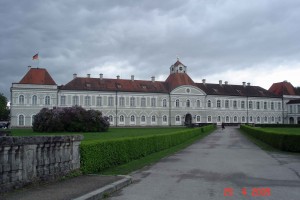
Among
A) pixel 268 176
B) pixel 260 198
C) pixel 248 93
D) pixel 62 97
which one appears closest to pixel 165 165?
pixel 268 176

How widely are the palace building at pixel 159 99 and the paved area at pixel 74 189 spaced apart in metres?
61.6

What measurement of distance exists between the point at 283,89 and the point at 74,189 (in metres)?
95.2

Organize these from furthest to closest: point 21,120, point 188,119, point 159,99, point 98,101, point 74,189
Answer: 1. point 188,119
2. point 159,99
3. point 98,101
4. point 21,120
5. point 74,189

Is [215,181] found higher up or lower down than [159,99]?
lower down

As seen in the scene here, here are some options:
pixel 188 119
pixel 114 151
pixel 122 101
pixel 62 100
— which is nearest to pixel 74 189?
pixel 114 151

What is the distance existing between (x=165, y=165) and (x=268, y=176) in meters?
4.27

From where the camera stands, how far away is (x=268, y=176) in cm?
1133

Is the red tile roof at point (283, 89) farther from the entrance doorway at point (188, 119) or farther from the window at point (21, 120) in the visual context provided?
the window at point (21, 120)

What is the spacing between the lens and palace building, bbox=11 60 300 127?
68562 mm

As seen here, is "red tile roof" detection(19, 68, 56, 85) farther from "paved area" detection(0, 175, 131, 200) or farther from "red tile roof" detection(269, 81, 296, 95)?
"paved area" detection(0, 175, 131, 200)

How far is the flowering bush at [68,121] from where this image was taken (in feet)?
136

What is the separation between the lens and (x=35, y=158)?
8414mm
